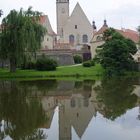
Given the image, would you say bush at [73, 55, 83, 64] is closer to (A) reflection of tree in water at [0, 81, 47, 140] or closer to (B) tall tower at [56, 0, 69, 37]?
(B) tall tower at [56, 0, 69, 37]

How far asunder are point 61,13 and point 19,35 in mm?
43142

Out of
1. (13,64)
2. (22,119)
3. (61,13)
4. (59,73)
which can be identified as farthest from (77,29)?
(22,119)

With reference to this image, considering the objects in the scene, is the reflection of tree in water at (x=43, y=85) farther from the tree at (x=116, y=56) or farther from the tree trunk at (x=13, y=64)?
the tree at (x=116, y=56)

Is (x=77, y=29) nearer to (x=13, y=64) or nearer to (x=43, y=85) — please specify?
(x=13, y=64)

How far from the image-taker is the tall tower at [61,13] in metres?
92.4

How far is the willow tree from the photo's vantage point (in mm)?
50688

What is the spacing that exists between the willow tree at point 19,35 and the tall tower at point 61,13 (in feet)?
128

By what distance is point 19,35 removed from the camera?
51125 mm

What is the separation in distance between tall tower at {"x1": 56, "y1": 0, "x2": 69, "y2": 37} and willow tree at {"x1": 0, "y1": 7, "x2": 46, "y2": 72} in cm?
3890

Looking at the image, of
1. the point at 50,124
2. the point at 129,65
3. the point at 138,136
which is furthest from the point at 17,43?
the point at 138,136

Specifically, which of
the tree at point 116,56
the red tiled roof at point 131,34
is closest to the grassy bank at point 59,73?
the tree at point 116,56

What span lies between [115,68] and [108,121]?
41.7m

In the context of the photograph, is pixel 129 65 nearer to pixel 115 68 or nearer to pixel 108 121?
pixel 115 68

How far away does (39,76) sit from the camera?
181 ft
